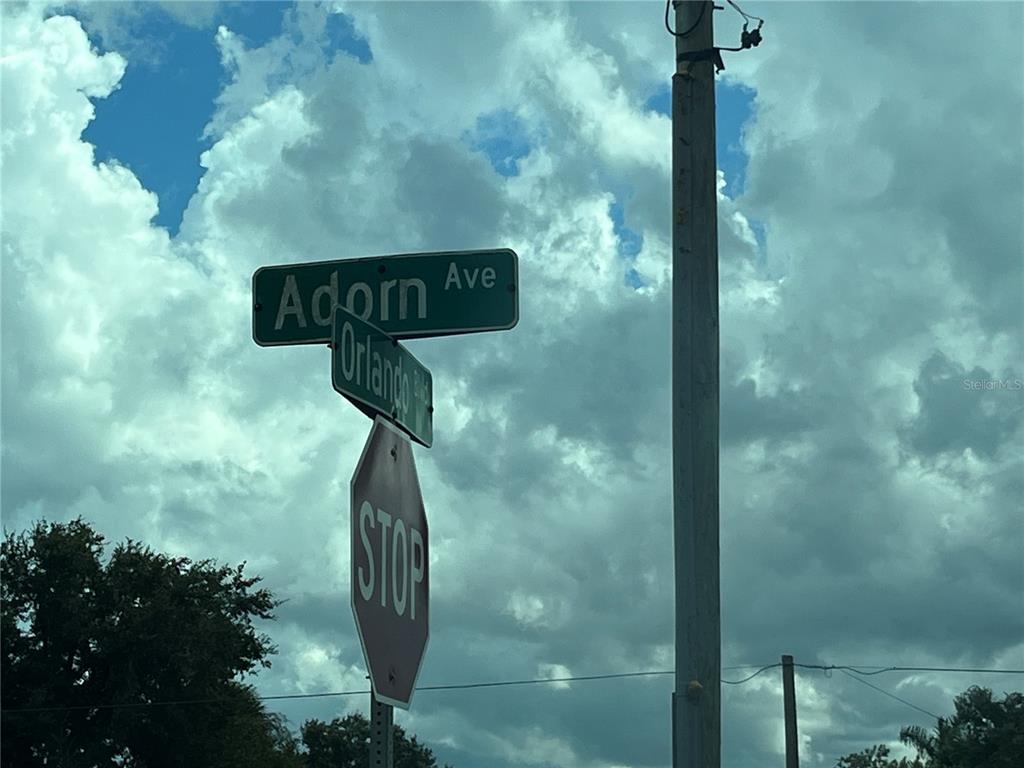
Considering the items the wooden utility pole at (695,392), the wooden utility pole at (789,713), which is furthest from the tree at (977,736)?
the wooden utility pole at (695,392)

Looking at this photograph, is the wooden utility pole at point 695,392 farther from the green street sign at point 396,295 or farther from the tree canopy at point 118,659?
the tree canopy at point 118,659

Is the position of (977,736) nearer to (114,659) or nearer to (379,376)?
(114,659)

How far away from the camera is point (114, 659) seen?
44.0 m

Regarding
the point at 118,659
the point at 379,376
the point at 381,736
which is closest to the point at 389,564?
the point at 381,736

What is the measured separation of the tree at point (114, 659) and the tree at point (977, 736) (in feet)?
113

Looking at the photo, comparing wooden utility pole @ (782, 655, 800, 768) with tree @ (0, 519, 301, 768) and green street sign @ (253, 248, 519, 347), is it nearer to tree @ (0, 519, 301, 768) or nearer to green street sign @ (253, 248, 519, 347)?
tree @ (0, 519, 301, 768)

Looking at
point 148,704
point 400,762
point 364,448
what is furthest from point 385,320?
point 400,762

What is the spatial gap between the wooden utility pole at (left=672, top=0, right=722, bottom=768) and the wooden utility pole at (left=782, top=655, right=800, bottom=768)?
38431 millimetres

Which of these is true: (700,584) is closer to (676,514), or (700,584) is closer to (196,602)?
(676,514)

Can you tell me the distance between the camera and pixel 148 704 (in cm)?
4319

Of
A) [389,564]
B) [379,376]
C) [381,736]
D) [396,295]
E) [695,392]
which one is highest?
[396,295]

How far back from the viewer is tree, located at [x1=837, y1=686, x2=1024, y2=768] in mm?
65625

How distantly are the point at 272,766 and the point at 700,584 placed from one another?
43518 mm

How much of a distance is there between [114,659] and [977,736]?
40.0m
